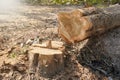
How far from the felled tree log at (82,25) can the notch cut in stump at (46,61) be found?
0.44 m

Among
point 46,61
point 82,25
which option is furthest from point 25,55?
point 82,25

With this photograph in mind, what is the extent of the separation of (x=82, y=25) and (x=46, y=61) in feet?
2.83

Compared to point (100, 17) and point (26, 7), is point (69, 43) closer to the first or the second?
point (100, 17)

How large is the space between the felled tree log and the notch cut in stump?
0.44m

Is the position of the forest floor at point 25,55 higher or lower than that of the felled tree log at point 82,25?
lower

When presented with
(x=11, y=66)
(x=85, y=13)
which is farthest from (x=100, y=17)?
(x=11, y=66)

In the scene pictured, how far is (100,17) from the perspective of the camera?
508 cm

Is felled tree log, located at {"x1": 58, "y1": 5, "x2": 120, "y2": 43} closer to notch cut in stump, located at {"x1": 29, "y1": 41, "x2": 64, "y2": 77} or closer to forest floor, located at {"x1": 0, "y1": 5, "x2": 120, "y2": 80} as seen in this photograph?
forest floor, located at {"x1": 0, "y1": 5, "x2": 120, "y2": 80}

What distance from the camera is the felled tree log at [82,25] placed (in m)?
4.82

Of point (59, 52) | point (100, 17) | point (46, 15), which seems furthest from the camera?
point (46, 15)

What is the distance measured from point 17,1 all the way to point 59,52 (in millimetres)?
6529

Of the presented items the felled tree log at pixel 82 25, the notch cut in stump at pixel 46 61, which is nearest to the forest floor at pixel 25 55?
the notch cut in stump at pixel 46 61

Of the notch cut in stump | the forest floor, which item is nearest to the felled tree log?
the forest floor

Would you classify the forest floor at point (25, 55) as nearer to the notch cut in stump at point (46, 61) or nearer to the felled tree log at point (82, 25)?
the notch cut in stump at point (46, 61)
